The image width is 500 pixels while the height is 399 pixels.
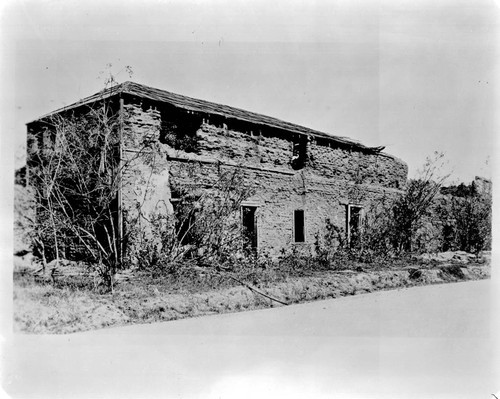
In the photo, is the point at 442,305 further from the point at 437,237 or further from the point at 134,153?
the point at 437,237

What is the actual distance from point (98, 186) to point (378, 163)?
35.3ft

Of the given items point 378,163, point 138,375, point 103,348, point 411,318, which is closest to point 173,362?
point 138,375

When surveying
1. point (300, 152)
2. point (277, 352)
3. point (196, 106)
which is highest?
point (196, 106)

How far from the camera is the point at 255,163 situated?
13.4 m

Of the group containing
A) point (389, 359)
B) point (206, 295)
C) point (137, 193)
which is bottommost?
point (389, 359)

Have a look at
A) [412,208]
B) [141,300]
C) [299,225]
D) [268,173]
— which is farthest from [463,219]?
[141,300]

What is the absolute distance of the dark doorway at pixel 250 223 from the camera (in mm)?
13116

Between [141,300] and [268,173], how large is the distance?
6.34 m

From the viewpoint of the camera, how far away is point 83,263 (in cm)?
1023

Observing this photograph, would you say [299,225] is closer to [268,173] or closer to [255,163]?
[268,173]

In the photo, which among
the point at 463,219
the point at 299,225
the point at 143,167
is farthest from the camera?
the point at 463,219

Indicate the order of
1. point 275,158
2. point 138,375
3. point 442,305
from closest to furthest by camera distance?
point 138,375 → point 442,305 → point 275,158

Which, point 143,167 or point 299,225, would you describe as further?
point 299,225

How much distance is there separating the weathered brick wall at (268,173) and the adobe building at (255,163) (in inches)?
0.9
